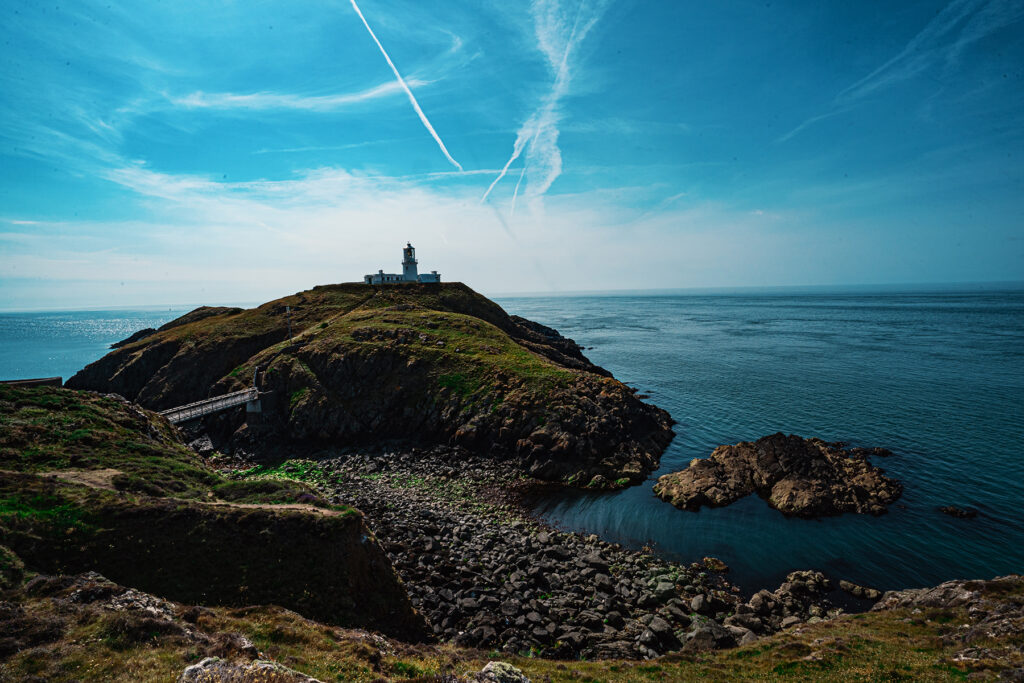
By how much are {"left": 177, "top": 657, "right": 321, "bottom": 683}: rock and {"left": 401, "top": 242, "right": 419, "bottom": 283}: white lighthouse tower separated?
92.4m

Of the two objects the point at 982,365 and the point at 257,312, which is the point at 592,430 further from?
the point at 982,365

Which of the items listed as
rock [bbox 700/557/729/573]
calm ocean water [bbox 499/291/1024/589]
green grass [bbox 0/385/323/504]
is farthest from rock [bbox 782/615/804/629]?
green grass [bbox 0/385/323/504]

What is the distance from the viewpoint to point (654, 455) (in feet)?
144

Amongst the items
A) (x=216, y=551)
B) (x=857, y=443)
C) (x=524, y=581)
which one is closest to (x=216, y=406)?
(x=216, y=551)

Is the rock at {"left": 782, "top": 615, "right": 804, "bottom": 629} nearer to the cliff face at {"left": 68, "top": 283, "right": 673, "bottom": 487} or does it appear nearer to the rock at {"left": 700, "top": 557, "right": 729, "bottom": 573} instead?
the rock at {"left": 700, "top": 557, "right": 729, "bottom": 573}

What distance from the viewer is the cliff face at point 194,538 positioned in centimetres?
1620

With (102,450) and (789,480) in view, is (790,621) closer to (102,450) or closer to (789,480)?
(789,480)

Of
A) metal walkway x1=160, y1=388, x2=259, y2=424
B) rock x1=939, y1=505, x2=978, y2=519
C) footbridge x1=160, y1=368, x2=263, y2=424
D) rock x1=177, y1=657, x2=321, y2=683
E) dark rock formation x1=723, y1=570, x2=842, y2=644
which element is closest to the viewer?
rock x1=177, y1=657, x2=321, y2=683

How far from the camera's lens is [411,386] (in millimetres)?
53750

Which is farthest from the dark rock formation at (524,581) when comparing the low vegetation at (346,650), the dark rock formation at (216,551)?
the dark rock formation at (216,551)

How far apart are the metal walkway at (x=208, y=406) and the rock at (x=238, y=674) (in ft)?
148

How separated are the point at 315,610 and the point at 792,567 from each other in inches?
1135

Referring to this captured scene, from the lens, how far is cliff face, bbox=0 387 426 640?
1620cm

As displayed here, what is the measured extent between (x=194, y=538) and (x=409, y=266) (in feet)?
282
